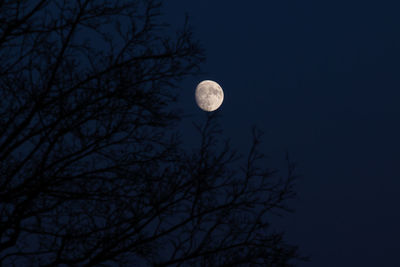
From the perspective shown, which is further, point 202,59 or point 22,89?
point 202,59

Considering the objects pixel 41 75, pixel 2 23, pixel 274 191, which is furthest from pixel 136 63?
pixel 274 191

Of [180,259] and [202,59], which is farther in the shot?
[202,59]

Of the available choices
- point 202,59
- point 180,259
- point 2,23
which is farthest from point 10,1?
point 180,259

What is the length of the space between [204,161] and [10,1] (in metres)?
2.62

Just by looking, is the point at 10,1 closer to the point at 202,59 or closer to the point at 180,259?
the point at 202,59

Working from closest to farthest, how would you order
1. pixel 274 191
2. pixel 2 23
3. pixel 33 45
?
pixel 2 23, pixel 33 45, pixel 274 191

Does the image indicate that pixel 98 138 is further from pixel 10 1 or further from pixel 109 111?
pixel 10 1

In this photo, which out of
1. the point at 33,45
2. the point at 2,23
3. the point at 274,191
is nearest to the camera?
the point at 2,23

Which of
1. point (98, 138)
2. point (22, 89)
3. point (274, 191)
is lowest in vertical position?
point (274, 191)

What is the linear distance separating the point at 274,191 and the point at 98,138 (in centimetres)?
208

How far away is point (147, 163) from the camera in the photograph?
551cm

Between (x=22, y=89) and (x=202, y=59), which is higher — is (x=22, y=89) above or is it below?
below

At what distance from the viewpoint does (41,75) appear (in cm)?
528

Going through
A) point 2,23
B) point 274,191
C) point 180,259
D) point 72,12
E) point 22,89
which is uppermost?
point 72,12
